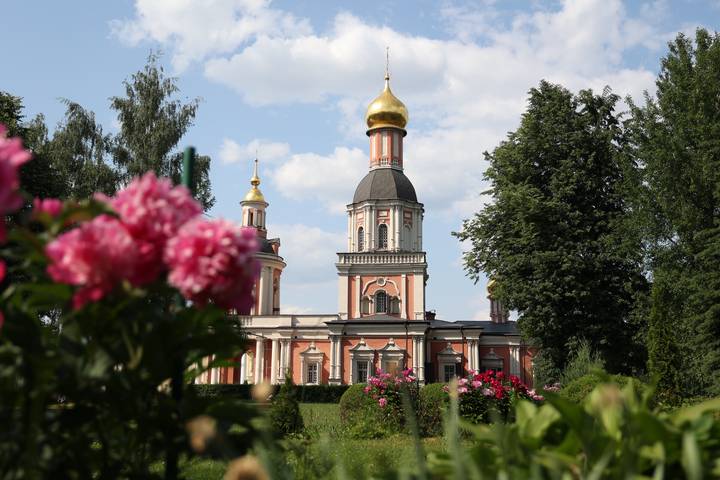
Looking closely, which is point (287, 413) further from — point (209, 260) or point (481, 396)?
point (209, 260)

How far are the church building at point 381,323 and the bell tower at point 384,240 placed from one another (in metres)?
0.06

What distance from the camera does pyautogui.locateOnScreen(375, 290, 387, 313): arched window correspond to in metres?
40.0

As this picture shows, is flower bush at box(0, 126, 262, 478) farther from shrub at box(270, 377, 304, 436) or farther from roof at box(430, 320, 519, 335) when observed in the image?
roof at box(430, 320, 519, 335)

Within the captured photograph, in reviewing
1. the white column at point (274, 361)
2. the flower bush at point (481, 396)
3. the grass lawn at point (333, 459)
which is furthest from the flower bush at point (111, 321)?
the white column at point (274, 361)

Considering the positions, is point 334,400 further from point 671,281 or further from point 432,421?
point 432,421

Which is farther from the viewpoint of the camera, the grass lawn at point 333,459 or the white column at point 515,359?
the white column at point 515,359

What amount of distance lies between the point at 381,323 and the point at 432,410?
1002 inches

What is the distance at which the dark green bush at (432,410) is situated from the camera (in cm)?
1262

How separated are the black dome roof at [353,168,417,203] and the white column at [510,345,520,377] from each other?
36.3 feet

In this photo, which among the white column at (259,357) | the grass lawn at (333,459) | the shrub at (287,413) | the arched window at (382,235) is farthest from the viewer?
the white column at (259,357)

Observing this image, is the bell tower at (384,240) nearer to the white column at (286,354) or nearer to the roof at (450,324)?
the roof at (450,324)

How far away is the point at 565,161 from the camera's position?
2198cm

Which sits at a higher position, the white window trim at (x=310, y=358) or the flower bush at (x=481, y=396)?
the white window trim at (x=310, y=358)

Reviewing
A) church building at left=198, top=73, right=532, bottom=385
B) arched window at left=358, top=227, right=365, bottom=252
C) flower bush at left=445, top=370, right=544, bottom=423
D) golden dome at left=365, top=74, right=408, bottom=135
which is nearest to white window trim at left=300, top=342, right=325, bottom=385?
church building at left=198, top=73, right=532, bottom=385
